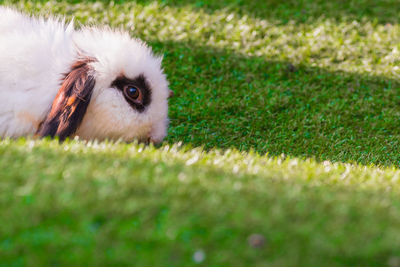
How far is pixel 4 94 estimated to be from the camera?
13.2 feet

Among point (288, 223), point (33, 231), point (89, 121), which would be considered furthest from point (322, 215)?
point (89, 121)

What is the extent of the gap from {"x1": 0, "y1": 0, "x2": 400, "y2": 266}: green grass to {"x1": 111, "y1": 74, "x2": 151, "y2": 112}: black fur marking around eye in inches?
17.5

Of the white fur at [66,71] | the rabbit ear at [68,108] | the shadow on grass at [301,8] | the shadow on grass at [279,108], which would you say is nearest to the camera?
the rabbit ear at [68,108]

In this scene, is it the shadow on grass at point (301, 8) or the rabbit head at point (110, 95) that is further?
the shadow on grass at point (301, 8)

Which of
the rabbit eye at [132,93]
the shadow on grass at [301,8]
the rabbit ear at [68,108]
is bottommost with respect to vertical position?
the rabbit ear at [68,108]

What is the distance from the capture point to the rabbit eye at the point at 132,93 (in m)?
4.22

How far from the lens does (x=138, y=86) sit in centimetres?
427

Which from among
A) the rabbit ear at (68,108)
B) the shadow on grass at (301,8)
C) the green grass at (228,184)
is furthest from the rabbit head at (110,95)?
the shadow on grass at (301,8)

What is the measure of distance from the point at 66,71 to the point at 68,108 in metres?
0.44

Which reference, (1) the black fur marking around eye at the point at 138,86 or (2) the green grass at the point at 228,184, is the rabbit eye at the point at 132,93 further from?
(2) the green grass at the point at 228,184

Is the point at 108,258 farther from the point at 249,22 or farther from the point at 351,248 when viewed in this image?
the point at 249,22

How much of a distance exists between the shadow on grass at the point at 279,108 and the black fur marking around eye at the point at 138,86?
1.26 meters

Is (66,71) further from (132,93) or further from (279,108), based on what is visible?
(279,108)

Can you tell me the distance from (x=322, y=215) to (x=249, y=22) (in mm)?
6787
